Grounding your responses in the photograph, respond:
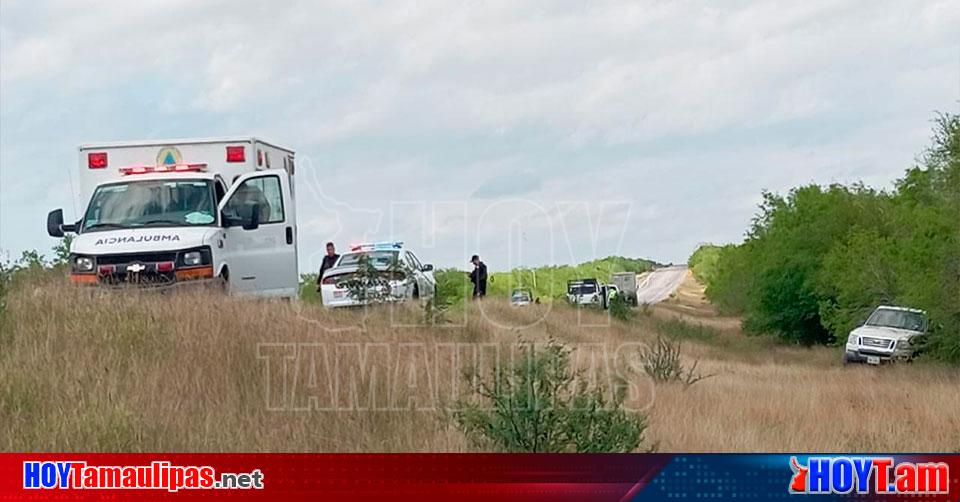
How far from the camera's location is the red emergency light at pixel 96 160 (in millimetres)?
18953

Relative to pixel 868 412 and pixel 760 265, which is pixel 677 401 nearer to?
pixel 868 412

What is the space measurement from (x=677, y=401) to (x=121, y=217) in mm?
8257

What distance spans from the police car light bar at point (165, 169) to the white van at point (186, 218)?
0.01m

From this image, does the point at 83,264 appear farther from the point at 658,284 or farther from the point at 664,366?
the point at 658,284

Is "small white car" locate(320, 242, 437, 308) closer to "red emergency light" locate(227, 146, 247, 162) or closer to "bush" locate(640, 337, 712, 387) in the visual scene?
"red emergency light" locate(227, 146, 247, 162)

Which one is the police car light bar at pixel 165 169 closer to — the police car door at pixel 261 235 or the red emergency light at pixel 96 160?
the red emergency light at pixel 96 160

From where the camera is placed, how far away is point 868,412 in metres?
14.4

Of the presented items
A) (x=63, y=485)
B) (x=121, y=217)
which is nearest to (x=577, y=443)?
(x=63, y=485)

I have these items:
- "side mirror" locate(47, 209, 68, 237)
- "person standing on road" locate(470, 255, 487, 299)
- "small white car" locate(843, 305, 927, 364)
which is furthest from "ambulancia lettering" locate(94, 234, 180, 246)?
"small white car" locate(843, 305, 927, 364)

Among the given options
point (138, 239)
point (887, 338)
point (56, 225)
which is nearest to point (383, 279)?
point (138, 239)

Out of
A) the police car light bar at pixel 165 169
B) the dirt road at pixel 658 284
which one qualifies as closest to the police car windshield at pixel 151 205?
the police car light bar at pixel 165 169

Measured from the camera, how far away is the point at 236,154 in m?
18.9

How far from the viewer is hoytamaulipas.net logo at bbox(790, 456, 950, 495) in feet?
25.8

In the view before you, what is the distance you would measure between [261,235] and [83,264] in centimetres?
258
